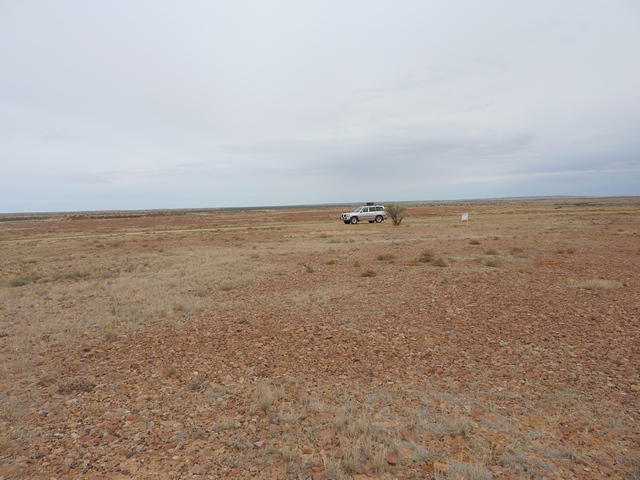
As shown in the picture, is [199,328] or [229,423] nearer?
[229,423]

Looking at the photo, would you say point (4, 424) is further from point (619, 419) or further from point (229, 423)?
point (619, 419)

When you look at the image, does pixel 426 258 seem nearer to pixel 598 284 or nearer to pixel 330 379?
pixel 598 284

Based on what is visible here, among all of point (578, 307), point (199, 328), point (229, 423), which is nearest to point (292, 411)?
point (229, 423)

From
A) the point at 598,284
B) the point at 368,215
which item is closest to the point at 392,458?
the point at 598,284

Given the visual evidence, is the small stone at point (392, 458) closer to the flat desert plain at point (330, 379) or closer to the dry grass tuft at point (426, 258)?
the flat desert plain at point (330, 379)

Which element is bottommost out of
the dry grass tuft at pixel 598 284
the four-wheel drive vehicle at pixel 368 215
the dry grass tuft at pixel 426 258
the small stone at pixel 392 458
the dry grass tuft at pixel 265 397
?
the small stone at pixel 392 458

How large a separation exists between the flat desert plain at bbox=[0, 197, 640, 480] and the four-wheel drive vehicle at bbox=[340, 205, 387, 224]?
30.0 m

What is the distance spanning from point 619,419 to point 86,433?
257 inches

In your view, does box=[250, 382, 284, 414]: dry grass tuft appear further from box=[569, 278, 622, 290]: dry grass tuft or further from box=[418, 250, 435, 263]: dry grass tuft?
box=[418, 250, 435, 263]: dry grass tuft

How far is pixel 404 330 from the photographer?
7.08 m

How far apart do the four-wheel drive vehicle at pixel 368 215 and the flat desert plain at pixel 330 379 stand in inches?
1180

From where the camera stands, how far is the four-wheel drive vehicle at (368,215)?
135 ft

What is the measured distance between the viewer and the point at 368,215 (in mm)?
41375

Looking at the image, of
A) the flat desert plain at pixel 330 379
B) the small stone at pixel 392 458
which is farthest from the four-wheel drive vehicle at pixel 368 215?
the small stone at pixel 392 458
